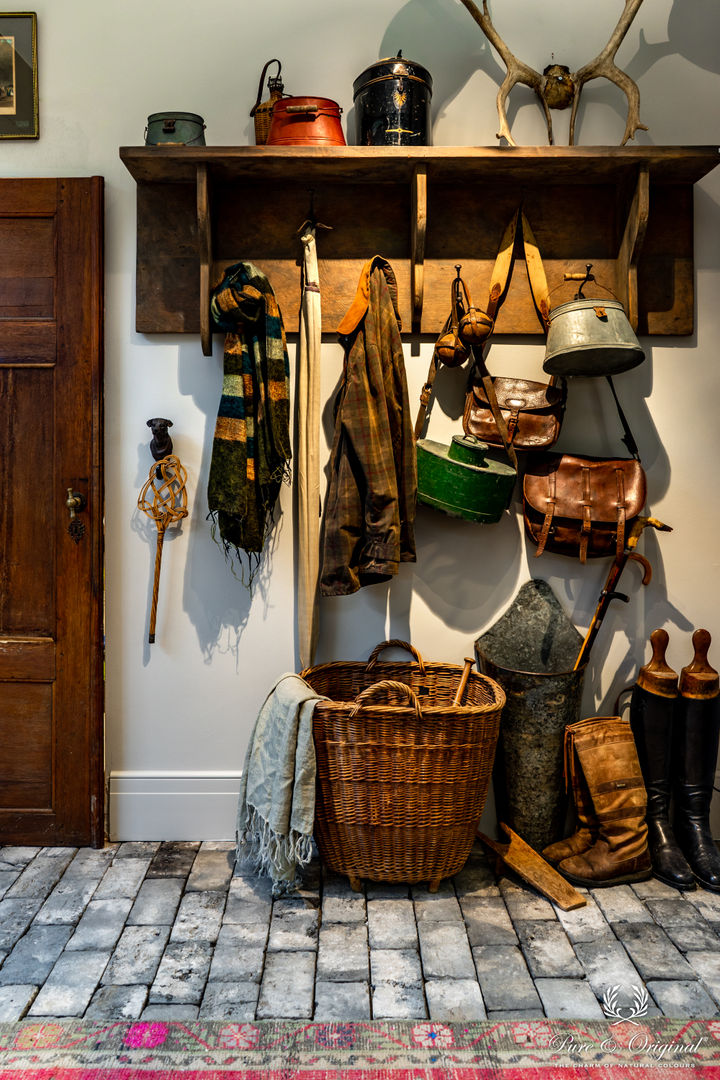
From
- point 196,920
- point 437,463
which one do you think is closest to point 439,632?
point 437,463

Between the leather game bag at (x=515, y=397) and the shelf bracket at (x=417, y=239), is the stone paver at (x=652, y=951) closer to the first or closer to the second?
the leather game bag at (x=515, y=397)

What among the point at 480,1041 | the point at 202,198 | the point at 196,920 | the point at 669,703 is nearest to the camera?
the point at 480,1041

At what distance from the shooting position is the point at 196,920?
90.7 inches

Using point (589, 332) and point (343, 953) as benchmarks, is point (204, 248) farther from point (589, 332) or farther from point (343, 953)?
point (343, 953)

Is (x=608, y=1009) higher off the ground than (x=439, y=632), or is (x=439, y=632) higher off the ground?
(x=439, y=632)

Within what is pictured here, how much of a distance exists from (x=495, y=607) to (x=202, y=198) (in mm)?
1556

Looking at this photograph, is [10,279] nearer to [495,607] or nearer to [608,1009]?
[495,607]

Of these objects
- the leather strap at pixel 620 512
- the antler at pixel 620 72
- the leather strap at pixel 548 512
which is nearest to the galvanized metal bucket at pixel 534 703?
the leather strap at pixel 548 512

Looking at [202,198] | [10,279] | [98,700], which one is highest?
[202,198]

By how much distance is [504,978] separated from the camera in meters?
2.05

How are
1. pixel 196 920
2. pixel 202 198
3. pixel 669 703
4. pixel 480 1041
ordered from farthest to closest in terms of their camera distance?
pixel 669 703 → pixel 202 198 → pixel 196 920 → pixel 480 1041

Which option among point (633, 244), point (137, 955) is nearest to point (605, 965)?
point (137, 955)

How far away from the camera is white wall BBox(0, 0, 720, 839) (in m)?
2.69

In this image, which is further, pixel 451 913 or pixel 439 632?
pixel 439 632
